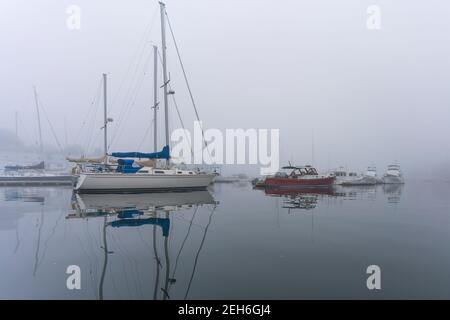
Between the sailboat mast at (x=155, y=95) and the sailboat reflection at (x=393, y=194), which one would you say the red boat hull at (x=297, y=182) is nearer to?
the sailboat reflection at (x=393, y=194)

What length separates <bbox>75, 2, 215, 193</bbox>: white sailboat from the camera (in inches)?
1059

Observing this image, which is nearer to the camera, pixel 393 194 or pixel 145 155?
pixel 145 155

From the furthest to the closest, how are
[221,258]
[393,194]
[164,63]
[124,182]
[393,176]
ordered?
[393,176] < [393,194] < [164,63] < [124,182] < [221,258]

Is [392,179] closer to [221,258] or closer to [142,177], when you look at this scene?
[142,177]

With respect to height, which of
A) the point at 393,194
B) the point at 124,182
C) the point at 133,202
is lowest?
the point at 393,194

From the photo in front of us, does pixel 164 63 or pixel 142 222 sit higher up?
pixel 164 63

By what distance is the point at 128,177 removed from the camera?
27.1 metres

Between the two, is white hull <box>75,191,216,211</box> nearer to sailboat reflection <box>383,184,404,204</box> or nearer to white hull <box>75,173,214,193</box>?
white hull <box>75,173,214,193</box>

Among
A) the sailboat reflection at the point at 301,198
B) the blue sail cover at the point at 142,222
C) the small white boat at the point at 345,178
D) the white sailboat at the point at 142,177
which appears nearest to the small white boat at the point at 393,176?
the small white boat at the point at 345,178

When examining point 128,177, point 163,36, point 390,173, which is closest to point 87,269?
point 128,177

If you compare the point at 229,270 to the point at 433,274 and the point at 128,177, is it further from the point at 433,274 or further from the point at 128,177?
the point at 128,177

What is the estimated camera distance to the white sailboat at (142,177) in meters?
26.9

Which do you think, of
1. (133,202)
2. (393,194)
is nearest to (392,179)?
(393,194)

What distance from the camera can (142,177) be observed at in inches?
1085
